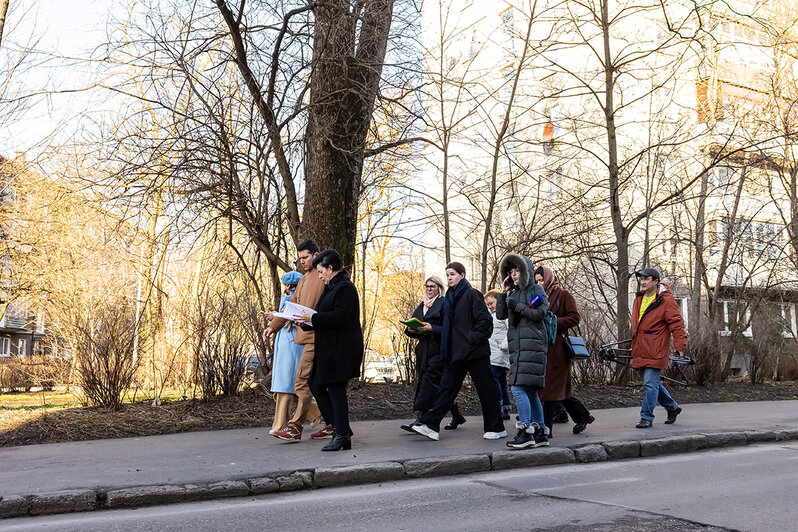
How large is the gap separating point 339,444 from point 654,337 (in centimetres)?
463

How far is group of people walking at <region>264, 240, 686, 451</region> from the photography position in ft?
26.6

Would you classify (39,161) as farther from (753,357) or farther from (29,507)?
(753,357)

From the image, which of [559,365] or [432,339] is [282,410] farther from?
[559,365]

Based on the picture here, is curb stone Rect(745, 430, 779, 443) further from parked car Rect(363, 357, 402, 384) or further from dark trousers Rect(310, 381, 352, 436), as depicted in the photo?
parked car Rect(363, 357, 402, 384)

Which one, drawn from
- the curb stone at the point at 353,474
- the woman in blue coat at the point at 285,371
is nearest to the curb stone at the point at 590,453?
the curb stone at the point at 353,474

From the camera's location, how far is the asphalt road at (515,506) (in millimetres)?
5176

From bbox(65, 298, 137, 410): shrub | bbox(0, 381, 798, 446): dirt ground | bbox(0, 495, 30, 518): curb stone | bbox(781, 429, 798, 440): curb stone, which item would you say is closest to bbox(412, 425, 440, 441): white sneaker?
bbox(0, 381, 798, 446): dirt ground

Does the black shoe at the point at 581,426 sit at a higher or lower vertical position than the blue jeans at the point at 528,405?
lower

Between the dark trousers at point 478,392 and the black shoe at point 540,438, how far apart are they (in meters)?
0.72

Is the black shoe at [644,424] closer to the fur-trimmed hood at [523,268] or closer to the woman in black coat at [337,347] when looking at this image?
the fur-trimmed hood at [523,268]

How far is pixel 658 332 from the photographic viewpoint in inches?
396

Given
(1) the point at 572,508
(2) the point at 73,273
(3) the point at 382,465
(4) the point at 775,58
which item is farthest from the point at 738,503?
(2) the point at 73,273

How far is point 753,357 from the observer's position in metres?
20.1

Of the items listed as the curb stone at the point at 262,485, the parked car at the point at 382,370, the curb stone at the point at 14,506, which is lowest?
the curb stone at the point at 14,506
